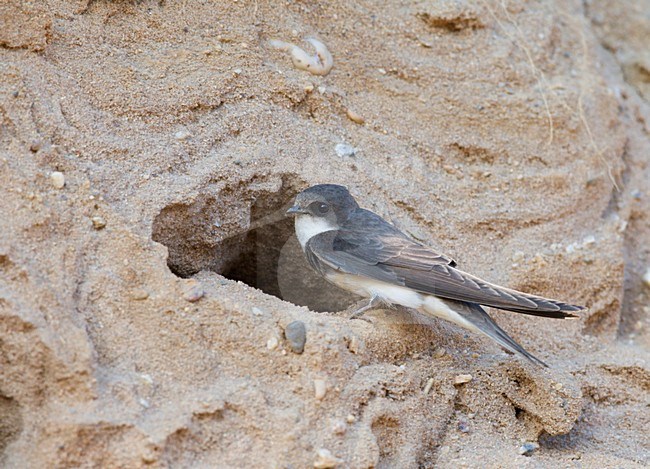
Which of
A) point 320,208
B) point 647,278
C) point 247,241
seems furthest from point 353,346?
→ point 647,278

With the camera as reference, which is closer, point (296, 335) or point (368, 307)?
point (296, 335)

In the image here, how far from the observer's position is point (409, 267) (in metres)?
3.16

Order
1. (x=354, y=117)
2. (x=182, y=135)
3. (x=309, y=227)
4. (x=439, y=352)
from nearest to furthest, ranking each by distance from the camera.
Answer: (x=439, y=352) < (x=182, y=135) < (x=309, y=227) < (x=354, y=117)

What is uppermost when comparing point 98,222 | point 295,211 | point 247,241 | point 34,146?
point 34,146

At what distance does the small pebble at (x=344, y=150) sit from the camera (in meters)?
3.70

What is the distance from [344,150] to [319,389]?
141 centimetres

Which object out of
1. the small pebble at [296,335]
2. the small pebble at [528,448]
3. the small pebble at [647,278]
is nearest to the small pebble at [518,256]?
the small pebble at [647,278]

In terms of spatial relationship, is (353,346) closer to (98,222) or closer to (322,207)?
(322,207)

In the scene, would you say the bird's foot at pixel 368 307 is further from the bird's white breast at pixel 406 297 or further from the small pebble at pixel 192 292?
the small pebble at pixel 192 292

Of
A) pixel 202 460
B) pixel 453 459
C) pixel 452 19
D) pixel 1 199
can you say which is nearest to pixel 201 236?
pixel 1 199

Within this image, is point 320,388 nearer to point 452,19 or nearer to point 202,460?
point 202,460

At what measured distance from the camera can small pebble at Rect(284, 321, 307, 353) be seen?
106 inches

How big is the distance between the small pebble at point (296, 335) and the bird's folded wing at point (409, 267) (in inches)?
21.0

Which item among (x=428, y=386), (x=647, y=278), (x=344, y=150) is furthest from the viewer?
(x=647, y=278)
